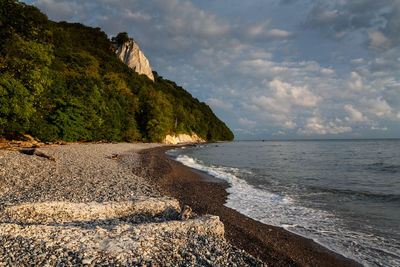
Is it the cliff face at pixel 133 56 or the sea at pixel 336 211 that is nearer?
the sea at pixel 336 211

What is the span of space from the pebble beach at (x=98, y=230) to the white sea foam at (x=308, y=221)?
3.33m

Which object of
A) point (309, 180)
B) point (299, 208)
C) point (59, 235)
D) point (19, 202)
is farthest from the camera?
point (309, 180)

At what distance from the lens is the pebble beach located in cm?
412

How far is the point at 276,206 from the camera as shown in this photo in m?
Answer: 10.2

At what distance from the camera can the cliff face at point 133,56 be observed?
10082 centimetres

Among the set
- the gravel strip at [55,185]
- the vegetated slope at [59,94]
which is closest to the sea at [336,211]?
the gravel strip at [55,185]

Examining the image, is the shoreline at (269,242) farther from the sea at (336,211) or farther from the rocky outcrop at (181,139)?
the rocky outcrop at (181,139)

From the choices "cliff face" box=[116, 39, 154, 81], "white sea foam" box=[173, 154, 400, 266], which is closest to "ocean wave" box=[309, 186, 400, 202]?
"white sea foam" box=[173, 154, 400, 266]

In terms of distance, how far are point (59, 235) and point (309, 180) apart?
17453mm

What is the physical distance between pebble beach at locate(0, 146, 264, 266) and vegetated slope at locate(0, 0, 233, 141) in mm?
12938

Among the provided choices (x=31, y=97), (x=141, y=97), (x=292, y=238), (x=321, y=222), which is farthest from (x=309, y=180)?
(x=141, y=97)

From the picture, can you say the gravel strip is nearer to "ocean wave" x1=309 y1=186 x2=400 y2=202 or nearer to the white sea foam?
the white sea foam

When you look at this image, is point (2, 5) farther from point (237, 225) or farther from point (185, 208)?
point (237, 225)

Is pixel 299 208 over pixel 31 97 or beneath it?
beneath
